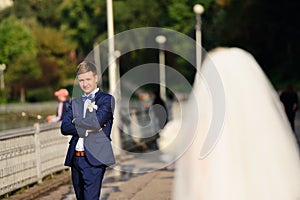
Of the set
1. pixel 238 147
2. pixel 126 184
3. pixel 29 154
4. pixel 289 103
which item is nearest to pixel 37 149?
pixel 29 154

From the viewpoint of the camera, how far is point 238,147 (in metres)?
5.57

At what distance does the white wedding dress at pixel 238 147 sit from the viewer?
18.3 ft

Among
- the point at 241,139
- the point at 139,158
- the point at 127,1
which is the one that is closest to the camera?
the point at 241,139

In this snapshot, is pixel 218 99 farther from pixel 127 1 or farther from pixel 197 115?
pixel 127 1

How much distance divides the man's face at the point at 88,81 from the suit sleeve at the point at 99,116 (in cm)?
15

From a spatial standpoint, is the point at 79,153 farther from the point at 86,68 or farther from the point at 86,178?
the point at 86,68

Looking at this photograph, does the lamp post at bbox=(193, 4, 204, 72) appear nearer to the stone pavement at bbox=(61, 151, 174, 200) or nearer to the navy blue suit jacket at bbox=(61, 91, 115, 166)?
the stone pavement at bbox=(61, 151, 174, 200)

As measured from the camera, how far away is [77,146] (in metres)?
7.97

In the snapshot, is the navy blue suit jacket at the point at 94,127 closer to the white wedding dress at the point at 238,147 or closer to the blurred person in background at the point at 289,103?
the white wedding dress at the point at 238,147

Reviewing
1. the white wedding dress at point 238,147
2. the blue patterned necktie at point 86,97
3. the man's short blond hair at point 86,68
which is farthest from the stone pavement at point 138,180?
the white wedding dress at point 238,147

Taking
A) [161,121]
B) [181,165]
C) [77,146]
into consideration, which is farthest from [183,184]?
[161,121]

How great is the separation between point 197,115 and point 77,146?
8.23 feet

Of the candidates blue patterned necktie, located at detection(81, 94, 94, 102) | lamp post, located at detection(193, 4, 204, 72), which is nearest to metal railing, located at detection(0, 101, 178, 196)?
blue patterned necktie, located at detection(81, 94, 94, 102)

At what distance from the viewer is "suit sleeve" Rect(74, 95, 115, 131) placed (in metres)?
7.82
